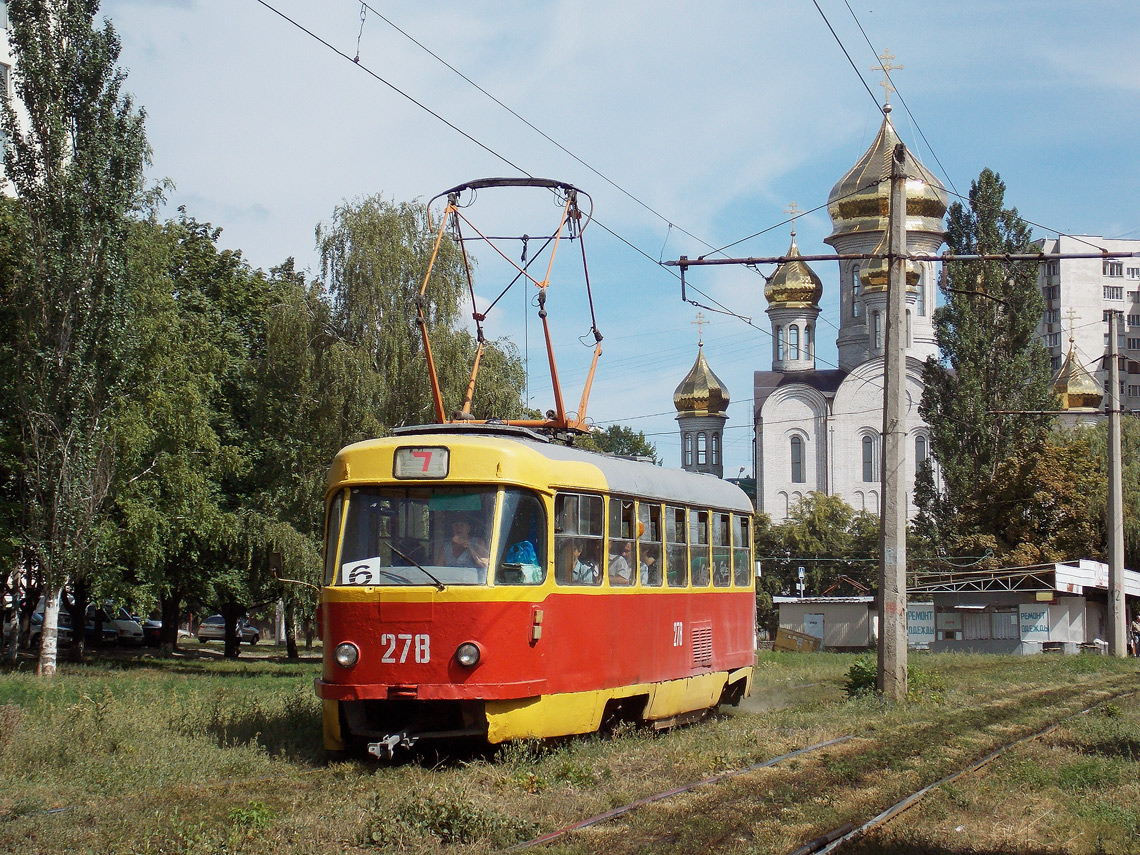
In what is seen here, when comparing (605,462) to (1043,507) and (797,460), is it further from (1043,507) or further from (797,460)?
(797,460)

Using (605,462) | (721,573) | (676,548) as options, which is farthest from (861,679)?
(605,462)

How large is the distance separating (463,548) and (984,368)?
3967cm

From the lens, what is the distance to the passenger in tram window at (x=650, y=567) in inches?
500

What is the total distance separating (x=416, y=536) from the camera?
10695 millimetres

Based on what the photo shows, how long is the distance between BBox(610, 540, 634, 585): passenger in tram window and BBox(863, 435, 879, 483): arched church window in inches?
2487

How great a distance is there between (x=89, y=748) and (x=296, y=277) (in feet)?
75.3

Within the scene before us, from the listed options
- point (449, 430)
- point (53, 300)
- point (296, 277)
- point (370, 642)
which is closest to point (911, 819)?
point (370, 642)

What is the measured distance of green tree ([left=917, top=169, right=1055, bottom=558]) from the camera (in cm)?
4603

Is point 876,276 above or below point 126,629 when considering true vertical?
above

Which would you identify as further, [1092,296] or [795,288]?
[1092,296]

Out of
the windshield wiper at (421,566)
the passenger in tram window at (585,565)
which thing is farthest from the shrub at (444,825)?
the passenger in tram window at (585,565)

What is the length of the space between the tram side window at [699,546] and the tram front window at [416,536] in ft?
13.4

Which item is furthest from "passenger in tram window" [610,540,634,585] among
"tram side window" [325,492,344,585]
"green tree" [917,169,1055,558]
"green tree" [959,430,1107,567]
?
"green tree" [917,169,1055,558]

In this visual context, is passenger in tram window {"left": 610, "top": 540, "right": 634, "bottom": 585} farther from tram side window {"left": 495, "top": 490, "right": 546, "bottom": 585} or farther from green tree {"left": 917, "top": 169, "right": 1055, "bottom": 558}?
green tree {"left": 917, "top": 169, "right": 1055, "bottom": 558}
